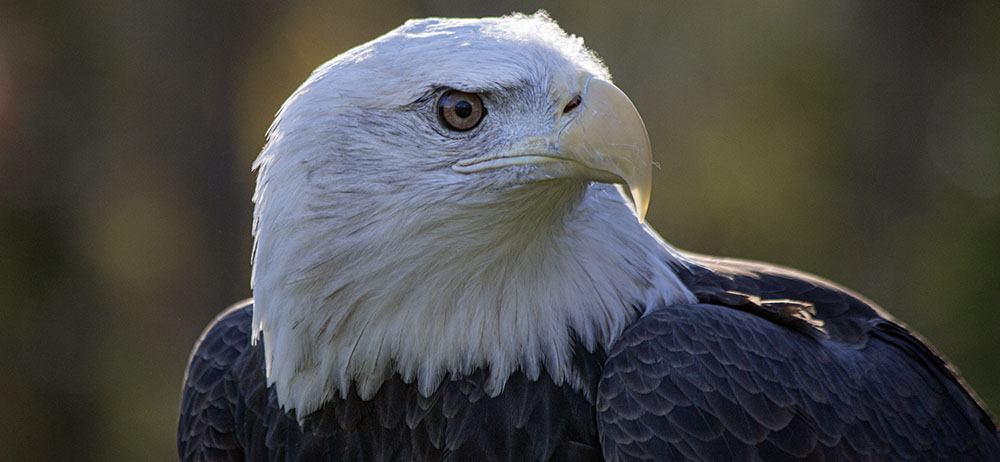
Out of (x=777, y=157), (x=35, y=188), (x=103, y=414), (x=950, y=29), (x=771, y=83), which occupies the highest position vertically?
(x=950, y=29)

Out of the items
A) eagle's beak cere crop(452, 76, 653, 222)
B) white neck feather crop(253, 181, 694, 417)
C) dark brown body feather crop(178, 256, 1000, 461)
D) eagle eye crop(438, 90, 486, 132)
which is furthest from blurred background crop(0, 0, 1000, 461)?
eagle's beak cere crop(452, 76, 653, 222)

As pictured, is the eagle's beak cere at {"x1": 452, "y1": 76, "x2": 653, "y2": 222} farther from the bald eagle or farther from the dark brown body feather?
the dark brown body feather

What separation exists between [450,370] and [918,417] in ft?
4.98

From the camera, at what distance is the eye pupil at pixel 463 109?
8.68 ft

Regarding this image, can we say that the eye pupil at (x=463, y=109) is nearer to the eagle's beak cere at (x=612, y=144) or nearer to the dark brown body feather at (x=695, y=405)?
the eagle's beak cere at (x=612, y=144)

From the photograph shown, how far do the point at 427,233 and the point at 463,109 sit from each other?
361 mm

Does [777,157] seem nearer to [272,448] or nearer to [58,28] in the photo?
[58,28]

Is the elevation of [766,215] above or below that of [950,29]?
below

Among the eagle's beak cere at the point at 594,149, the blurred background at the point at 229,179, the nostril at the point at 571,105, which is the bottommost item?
the blurred background at the point at 229,179

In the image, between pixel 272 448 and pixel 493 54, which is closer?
pixel 493 54

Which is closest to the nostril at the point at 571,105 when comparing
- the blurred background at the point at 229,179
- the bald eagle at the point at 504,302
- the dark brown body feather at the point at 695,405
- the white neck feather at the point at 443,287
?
the bald eagle at the point at 504,302

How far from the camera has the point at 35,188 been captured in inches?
369

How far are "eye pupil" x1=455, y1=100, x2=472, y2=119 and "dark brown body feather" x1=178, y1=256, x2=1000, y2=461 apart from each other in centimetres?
80

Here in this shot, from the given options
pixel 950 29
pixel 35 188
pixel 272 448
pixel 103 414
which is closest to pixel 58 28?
pixel 35 188
